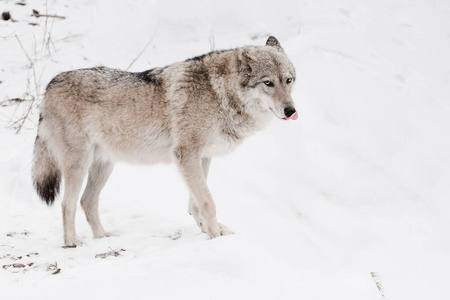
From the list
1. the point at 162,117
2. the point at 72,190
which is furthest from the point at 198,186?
the point at 72,190

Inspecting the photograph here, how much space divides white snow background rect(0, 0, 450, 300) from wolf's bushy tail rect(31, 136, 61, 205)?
1.36 feet

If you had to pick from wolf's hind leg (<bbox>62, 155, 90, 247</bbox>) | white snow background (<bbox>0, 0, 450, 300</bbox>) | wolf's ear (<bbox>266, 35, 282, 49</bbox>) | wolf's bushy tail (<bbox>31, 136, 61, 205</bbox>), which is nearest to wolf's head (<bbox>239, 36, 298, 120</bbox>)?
wolf's ear (<bbox>266, 35, 282, 49</bbox>)

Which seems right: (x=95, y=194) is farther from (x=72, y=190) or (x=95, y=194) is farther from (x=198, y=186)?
(x=198, y=186)

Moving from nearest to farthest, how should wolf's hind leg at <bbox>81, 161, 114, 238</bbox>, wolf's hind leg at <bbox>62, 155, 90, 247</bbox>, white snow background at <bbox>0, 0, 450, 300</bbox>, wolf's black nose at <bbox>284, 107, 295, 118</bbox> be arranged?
white snow background at <bbox>0, 0, 450, 300</bbox>, wolf's black nose at <bbox>284, 107, 295, 118</bbox>, wolf's hind leg at <bbox>62, 155, 90, 247</bbox>, wolf's hind leg at <bbox>81, 161, 114, 238</bbox>

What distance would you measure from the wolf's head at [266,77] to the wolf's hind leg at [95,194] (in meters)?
1.52

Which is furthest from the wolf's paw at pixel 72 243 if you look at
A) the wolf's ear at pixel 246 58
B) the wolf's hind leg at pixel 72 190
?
the wolf's ear at pixel 246 58

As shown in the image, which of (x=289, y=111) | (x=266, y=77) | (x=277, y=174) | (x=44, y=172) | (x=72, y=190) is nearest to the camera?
(x=289, y=111)

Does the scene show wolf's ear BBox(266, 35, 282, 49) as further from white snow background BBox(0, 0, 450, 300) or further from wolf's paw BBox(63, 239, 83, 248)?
wolf's paw BBox(63, 239, 83, 248)

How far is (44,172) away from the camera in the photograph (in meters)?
4.49

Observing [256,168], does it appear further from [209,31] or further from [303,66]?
[209,31]

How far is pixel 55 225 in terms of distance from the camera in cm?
477

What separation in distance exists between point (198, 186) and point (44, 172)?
140cm

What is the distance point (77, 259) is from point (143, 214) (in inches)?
41.8

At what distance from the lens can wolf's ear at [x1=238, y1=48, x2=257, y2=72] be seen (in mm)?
4184
